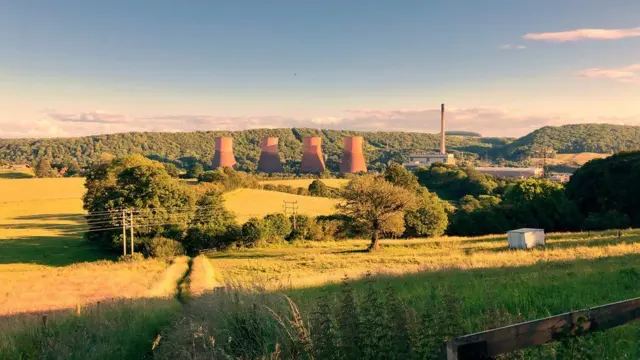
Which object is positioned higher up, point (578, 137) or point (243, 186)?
point (578, 137)

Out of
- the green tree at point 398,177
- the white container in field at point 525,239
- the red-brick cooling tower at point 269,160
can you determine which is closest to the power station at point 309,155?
the red-brick cooling tower at point 269,160

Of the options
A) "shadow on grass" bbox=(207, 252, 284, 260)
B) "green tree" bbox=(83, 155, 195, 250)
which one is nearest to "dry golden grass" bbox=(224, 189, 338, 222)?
"green tree" bbox=(83, 155, 195, 250)

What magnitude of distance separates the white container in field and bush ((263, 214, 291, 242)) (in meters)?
27.4

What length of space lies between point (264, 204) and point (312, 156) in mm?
64614

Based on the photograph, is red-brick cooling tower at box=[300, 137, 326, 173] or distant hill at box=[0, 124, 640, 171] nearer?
red-brick cooling tower at box=[300, 137, 326, 173]

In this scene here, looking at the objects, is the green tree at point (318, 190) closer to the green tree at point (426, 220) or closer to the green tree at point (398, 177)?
the green tree at point (398, 177)

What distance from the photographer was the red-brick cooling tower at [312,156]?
132250mm

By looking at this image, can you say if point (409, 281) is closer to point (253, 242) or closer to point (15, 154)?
point (253, 242)

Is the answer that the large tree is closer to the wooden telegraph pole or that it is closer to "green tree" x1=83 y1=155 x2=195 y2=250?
"green tree" x1=83 y1=155 x2=195 y2=250

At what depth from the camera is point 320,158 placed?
134250mm

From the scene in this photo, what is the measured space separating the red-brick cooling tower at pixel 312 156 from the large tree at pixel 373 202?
298 feet

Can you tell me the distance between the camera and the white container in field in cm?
2904

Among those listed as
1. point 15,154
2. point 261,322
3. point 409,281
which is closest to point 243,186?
point 409,281

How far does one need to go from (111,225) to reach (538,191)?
4771cm
